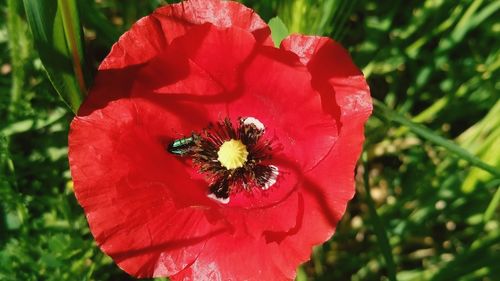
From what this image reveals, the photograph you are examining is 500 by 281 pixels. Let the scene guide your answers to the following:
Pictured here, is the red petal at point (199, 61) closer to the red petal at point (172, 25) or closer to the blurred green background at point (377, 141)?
the red petal at point (172, 25)

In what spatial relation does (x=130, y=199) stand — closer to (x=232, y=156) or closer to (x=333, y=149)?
(x=232, y=156)

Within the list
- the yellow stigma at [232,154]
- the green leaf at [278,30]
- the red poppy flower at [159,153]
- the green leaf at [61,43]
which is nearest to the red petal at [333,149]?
the red poppy flower at [159,153]

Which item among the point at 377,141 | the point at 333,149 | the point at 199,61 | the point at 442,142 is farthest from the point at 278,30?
the point at 377,141

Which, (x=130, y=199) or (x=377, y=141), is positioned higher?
(x=130, y=199)

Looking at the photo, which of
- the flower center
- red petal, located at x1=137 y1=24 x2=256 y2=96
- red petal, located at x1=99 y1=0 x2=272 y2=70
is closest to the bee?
the flower center

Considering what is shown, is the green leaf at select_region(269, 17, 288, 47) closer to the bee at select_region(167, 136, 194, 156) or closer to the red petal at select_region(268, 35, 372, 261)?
the red petal at select_region(268, 35, 372, 261)

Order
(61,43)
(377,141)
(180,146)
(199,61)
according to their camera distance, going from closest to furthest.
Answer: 1. (61,43)
2. (199,61)
3. (180,146)
4. (377,141)

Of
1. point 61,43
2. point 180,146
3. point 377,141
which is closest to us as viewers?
point 61,43
